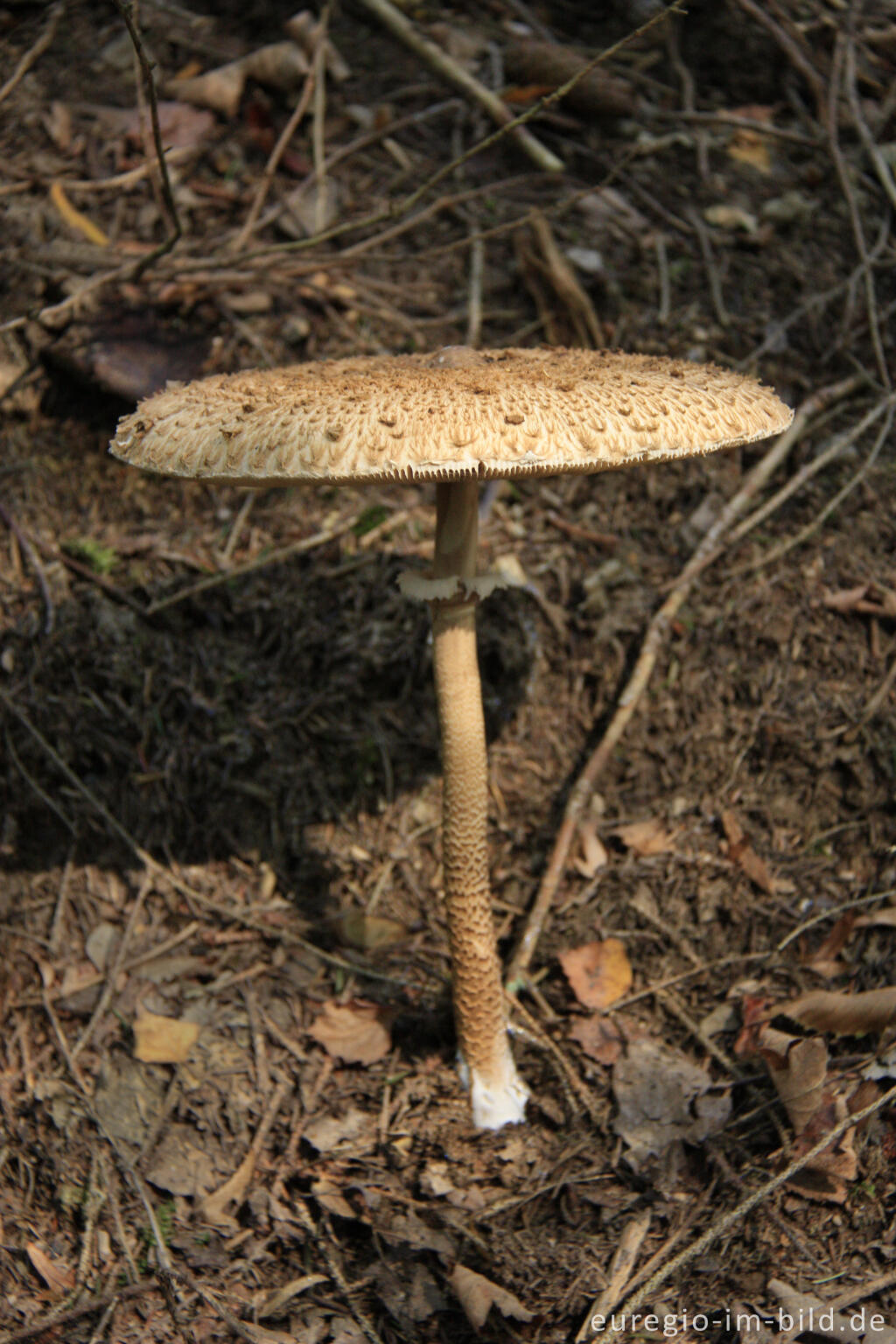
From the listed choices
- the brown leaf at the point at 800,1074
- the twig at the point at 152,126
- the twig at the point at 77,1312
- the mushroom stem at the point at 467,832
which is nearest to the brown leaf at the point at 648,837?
the mushroom stem at the point at 467,832

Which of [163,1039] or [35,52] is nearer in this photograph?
[163,1039]

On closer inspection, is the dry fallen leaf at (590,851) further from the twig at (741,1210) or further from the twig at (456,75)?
the twig at (456,75)

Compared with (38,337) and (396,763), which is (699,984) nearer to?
(396,763)

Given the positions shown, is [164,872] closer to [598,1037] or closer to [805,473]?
[598,1037]

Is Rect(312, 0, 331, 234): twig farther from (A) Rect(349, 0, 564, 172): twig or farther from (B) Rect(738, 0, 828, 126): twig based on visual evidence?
(B) Rect(738, 0, 828, 126): twig

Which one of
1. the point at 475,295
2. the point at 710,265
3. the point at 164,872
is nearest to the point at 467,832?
the point at 164,872

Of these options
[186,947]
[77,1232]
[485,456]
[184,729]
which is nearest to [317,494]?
[184,729]

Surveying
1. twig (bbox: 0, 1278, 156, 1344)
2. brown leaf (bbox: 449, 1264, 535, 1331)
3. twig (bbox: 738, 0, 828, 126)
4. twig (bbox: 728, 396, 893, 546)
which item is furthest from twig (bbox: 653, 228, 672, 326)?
twig (bbox: 0, 1278, 156, 1344)
